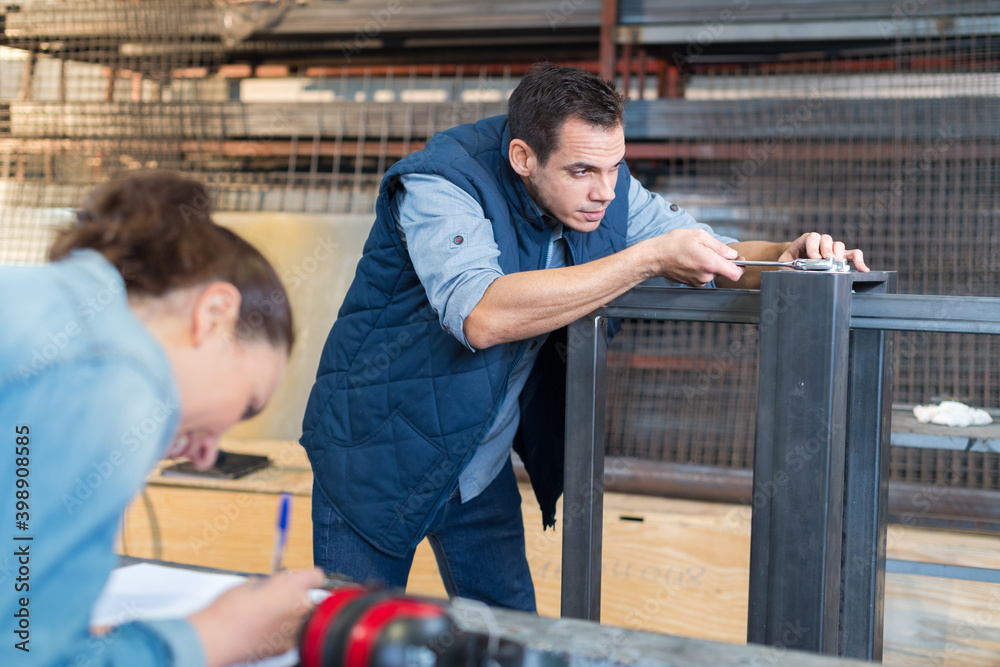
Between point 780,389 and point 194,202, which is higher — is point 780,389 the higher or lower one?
the lower one

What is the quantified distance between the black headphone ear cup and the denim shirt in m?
0.10

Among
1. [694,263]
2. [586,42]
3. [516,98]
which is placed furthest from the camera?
[586,42]

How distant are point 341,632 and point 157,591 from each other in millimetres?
352

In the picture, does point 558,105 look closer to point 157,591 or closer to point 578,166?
point 578,166

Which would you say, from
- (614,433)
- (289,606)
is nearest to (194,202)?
(289,606)

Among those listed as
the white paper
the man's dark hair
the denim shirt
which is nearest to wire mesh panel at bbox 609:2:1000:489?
the man's dark hair

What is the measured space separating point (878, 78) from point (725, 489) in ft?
5.43

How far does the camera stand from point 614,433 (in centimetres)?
302

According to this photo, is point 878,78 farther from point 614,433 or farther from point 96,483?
point 96,483

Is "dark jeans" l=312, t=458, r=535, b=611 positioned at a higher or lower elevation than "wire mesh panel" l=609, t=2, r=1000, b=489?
lower

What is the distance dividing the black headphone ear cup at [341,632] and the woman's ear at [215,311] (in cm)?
23

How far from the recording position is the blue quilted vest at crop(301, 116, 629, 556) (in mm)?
1439

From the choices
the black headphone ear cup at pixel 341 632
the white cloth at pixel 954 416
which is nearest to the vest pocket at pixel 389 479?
the black headphone ear cup at pixel 341 632

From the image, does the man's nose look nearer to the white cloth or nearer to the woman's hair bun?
the woman's hair bun
